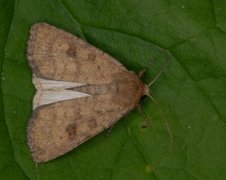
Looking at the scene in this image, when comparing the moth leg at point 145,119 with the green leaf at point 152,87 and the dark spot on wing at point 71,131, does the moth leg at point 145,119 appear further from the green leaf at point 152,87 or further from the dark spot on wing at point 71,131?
the dark spot on wing at point 71,131

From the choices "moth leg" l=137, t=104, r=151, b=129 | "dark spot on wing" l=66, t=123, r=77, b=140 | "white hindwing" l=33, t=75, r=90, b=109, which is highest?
"moth leg" l=137, t=104, r=151, b=129

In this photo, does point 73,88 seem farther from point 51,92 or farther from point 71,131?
point 71,131

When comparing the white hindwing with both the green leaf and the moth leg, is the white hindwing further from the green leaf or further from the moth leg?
the moth leg

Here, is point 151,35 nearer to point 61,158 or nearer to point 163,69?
point 163,69

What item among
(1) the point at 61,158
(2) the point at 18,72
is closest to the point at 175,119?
(1) the point at 61,158

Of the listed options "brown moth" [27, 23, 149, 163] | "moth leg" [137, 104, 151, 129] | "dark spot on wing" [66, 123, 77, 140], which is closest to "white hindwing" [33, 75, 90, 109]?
"brown moth" [27, 23, 149, 163]

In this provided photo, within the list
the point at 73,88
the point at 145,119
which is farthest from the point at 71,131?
the point at 145,119

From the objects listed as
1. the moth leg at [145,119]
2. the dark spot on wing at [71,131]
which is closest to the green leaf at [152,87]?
the moth leg at [145,119]
